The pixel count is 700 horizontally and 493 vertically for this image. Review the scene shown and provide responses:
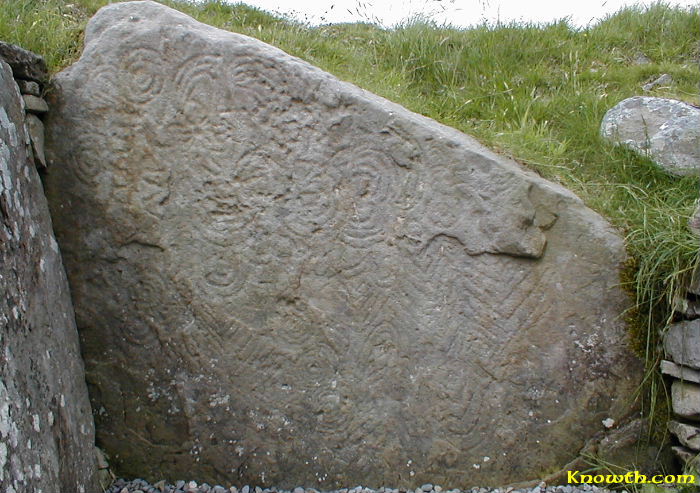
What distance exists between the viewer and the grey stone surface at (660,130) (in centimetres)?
384

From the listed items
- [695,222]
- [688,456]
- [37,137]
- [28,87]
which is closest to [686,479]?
[688,456]

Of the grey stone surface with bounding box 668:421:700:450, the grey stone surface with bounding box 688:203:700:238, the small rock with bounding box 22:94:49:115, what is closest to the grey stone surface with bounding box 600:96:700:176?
the grey stone surface with bounding box 688:203:700:238

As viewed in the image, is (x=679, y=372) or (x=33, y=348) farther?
(x=679, y=372)

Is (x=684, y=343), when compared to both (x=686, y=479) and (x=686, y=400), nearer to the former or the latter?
(x=686, y=400)

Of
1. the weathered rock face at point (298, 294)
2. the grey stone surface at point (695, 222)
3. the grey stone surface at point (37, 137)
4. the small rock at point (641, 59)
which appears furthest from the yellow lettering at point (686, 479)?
the small rock at point (641, 59)

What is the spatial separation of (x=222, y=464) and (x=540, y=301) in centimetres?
160

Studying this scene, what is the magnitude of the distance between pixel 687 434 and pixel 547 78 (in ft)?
8.91

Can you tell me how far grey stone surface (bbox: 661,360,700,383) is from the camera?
2.99m

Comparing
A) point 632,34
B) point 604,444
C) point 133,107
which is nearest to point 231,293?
point 133,107

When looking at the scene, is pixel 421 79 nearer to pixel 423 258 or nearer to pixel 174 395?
pixel 423 258

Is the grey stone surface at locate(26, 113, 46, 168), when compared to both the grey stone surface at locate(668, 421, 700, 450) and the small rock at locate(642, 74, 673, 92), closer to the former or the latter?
the grey stone surface at locate(668, 421, 700, 450)

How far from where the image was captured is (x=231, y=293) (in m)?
3.14

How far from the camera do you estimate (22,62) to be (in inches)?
117

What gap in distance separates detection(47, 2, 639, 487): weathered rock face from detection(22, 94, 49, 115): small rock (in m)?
0.06
